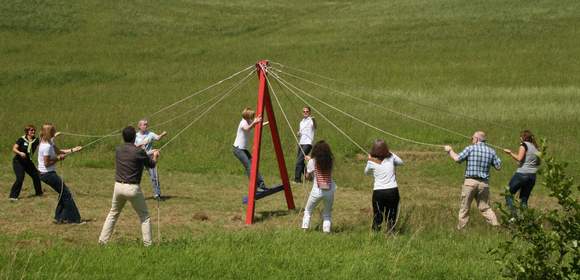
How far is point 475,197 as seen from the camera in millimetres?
12984

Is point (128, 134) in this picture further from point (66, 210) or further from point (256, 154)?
point (256, 154)

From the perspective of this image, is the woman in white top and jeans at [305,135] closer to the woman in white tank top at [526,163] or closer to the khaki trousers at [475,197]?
the woman in white tank top at [526,163]

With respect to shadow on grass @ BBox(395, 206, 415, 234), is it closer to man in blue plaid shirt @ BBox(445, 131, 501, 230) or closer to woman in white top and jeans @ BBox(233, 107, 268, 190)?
man in blue plaid shirt @ BBox(445, 131, 501, 230)

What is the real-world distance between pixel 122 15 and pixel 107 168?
3176cm

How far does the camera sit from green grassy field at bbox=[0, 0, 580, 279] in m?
10.1

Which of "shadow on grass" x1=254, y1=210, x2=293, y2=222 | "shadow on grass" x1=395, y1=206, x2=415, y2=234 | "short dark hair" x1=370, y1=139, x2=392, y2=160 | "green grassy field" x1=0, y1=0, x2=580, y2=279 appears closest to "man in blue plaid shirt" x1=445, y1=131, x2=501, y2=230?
"green grassy field" x1=0, y1=0, x2=580, y2=279

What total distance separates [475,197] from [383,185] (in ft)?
5.97

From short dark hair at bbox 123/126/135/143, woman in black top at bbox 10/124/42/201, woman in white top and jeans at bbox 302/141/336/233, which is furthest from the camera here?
woman in black top at bbox 10/124/42/201

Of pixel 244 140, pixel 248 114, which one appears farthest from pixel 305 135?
pixel 248 114

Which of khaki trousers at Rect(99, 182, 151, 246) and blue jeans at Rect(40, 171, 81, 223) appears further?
blue jeans at Rect(40, 171, 81, 223)

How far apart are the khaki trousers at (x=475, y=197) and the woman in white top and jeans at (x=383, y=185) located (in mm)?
1361

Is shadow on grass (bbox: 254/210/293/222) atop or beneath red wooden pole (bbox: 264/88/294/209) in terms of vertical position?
beneath

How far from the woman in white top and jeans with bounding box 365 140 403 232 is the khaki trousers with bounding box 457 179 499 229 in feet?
4.47

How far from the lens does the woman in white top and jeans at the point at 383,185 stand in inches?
469
